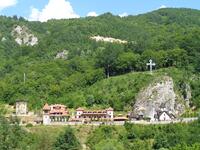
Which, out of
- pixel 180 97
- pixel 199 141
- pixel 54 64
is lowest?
pixel 199 141

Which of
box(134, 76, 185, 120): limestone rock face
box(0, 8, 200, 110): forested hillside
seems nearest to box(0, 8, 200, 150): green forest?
box(0, 8, 200, 110): forested hillside

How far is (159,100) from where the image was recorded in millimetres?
91000

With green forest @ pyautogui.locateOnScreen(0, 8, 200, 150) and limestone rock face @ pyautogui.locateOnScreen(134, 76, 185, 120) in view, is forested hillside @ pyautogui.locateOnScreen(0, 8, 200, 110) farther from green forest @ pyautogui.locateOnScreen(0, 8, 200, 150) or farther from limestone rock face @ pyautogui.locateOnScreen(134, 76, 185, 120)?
limestone rock face @ pyautogui.locateOnScreen(134, 76, 185, 120)

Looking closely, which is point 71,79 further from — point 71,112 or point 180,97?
point 180,97

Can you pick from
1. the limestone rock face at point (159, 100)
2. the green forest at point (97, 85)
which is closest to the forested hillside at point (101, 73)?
the green forest at point (97, 85)

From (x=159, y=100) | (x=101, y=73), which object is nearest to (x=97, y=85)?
(x=101, y=73)

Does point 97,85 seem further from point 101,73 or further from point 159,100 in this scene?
point 159,100

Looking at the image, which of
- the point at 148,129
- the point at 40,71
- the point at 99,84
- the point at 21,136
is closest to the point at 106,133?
the point at 148,129

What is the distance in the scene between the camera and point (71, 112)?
95.5 m

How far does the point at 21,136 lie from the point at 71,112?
1618cm

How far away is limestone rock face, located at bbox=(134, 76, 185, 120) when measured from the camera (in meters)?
90.1

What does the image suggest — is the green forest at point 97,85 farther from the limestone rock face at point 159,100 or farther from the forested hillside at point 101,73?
A: the limestone rock face at point 159,100

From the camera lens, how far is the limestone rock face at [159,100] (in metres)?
90.1

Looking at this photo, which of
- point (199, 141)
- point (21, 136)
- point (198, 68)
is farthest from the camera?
point (198, 68)
